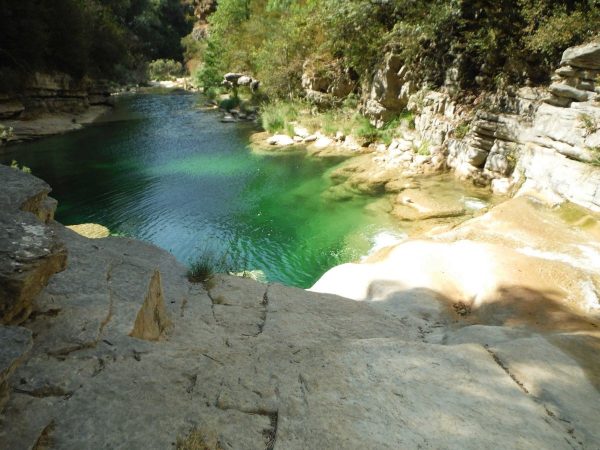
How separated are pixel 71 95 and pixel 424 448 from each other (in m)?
32.0

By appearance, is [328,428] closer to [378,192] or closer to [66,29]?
[378,192]

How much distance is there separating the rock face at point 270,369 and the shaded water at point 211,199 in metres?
4.02

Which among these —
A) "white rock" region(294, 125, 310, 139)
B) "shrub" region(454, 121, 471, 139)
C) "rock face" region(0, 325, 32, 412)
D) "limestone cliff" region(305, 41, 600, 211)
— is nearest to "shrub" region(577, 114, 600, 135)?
"limestone cliff" region(305, 41, 600, 211)

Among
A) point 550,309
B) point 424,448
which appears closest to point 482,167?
point 550,309

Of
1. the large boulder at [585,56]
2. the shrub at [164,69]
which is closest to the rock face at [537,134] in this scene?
the large boulder at [585,56]

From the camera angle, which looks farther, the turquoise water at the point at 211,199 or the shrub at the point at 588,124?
the turquoise water at the point at 211,199

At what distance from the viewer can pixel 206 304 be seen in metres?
5.00

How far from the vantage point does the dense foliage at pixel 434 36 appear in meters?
11.4

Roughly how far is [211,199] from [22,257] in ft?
35.6

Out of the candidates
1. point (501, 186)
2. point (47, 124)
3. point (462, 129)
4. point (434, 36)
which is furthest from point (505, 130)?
point (47, 124)

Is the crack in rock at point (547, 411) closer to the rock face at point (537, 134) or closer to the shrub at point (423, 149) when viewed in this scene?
the rock face at point (537, 134)

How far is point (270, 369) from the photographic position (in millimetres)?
3316

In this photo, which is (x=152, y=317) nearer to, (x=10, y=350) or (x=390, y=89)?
(x=10, y=350)

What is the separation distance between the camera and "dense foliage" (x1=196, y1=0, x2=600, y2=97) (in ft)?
37.5
